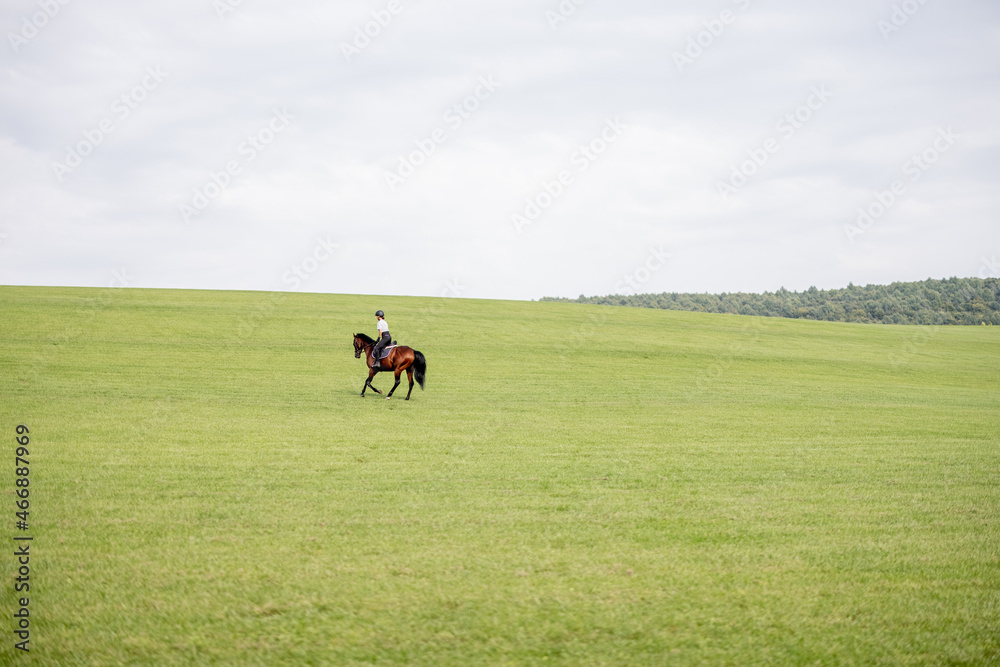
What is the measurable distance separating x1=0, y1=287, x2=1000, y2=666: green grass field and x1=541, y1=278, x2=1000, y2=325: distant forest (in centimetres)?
6389

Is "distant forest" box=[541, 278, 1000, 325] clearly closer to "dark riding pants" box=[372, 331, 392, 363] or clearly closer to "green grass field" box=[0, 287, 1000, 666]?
"dark riding pants" box=[372, 331, 392, 363]

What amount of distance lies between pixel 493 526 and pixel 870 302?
334ft

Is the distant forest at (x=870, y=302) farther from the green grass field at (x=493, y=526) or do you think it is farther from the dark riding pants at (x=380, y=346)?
the green grass field at (x=493, y=526)

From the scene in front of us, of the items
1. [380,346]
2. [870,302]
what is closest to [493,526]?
[380,346]

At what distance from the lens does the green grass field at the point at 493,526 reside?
A: 6.20 metres

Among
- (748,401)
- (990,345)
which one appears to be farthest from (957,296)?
(748,401)

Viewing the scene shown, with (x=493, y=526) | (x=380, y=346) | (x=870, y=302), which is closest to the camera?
(x=493, y=526)

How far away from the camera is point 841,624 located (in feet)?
21.6

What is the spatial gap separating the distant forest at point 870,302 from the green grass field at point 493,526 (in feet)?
210

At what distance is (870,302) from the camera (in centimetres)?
9538

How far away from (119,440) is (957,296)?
350ft

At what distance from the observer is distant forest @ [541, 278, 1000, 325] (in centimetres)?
8650

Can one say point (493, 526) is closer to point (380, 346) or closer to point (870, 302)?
point (380, 346)

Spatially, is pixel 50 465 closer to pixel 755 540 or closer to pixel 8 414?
pixel 8 414
